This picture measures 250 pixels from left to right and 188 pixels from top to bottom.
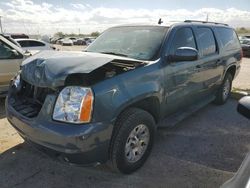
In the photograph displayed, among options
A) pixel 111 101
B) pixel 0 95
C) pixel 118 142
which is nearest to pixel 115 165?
pixel 118 142

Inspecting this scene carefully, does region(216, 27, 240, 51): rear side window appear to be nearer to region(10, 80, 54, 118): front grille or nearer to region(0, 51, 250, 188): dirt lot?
region(0, 51, 250, 188): dirt lot

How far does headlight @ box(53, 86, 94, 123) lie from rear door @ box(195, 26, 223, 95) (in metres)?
2.39

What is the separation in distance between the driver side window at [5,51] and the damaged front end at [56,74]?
2.82 meters

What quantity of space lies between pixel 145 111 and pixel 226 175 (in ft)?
4.04

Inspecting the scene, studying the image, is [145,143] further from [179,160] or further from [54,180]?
[54,180]

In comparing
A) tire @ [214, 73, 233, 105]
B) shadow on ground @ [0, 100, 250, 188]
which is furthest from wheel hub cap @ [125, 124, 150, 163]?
tire @ [214, 73, 233, 105]

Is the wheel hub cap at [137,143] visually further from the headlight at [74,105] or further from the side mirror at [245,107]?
the side mirror at [245,107]

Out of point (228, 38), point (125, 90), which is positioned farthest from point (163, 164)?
point (228, 38)

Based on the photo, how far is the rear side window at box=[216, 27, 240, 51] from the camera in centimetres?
557

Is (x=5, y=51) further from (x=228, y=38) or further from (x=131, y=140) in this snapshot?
(x=228, y=38)

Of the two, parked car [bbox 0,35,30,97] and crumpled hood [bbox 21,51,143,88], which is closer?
crumpled hood [bbox 21,51,143,88]

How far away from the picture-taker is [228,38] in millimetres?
5934

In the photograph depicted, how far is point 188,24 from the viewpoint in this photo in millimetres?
4398

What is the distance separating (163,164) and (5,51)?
14.3ft
